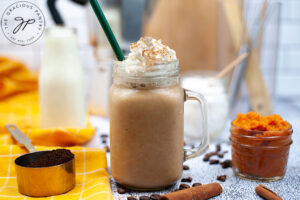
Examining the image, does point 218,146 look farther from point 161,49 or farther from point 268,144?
point 161,49

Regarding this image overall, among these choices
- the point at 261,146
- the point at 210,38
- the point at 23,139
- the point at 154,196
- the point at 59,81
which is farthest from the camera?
the point at 210,38

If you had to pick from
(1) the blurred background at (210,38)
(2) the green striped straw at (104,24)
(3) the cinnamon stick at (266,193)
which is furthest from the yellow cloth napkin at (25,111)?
(3) the cinnamon stick at (266,193)

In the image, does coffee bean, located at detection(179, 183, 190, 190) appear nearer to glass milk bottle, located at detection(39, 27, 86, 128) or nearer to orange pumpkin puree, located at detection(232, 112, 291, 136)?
orange pumpkin puree, located at detection(232, 112, 291, 136)

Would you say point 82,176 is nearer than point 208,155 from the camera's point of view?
Yes

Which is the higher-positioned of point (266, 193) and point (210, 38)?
point (210, 38)

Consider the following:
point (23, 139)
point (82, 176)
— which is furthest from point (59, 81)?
point (82, 176)

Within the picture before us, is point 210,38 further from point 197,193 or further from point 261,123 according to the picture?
point 197,193

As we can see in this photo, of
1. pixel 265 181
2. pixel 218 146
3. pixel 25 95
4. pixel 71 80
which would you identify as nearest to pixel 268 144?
pixel 265 181
